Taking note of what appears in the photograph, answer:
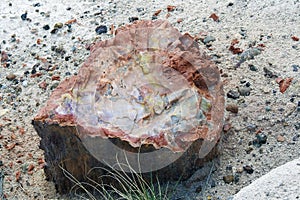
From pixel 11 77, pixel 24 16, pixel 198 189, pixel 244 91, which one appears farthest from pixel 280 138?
pixel 24 16

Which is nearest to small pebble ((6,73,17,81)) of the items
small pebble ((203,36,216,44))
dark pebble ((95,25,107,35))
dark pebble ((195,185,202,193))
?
dark pebble ((95,25,107,35))

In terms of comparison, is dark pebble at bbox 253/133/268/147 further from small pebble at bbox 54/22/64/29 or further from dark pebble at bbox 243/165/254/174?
small pebble at bbox 54/22/64/29

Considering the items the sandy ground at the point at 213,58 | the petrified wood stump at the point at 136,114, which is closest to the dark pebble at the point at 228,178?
the sandy ground at the point at 213,58

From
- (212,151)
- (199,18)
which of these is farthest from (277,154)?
(199,18)

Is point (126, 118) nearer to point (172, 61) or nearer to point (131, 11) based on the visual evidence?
point (172, 61)

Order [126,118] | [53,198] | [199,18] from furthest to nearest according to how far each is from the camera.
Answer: [199,18] → [53,198] → [126,118]

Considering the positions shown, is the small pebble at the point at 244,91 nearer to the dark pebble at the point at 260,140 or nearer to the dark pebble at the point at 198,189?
the dark pebble at the point at 260,140
